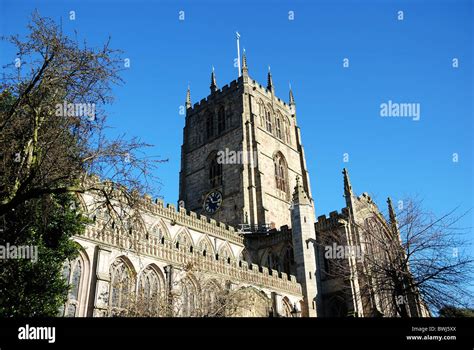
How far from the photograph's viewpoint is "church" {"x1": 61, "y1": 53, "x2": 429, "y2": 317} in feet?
61.4

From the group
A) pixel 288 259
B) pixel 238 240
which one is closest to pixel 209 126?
pixel 238 240

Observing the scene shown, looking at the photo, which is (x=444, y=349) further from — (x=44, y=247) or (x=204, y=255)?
(x=204, y=255)

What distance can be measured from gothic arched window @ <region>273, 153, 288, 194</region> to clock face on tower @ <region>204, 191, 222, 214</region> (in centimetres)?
657

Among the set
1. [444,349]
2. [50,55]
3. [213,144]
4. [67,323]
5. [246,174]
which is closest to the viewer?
[67,323]

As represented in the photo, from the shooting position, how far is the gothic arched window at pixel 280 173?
45.6m

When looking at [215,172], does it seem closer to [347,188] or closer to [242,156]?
[242,156]

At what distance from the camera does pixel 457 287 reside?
13.9m

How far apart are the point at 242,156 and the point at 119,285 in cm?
2660

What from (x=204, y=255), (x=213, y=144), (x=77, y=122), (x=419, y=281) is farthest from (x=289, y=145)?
(x=77, y=122)

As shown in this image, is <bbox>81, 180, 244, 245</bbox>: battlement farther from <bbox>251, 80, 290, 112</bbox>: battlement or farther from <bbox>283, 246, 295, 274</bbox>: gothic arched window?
<bbox>251, 80, 290, 112</bbox>: battlement

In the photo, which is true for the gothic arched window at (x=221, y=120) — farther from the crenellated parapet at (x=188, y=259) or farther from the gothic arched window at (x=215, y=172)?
the crenellated parapet at (x=188, y=259)

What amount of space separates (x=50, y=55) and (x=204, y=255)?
621 inches

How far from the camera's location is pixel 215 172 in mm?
46219

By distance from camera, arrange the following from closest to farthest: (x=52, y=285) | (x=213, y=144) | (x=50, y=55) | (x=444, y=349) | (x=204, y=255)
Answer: (x=444, y=349)
(x=50, y=55)
(x=52, y=285)
(x=204, y=255)
(x=213, y=144)
